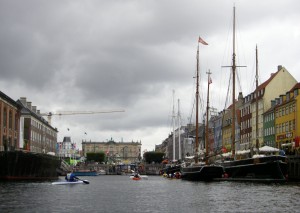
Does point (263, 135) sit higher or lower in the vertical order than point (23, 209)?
higher

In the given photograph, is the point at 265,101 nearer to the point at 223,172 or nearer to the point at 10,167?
the point at 223,172

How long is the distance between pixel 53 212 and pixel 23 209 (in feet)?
8.90

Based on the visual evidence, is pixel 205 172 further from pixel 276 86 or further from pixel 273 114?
pixel 276 86

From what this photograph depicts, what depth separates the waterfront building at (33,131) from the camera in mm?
148300

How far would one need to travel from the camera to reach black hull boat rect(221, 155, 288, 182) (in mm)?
75062

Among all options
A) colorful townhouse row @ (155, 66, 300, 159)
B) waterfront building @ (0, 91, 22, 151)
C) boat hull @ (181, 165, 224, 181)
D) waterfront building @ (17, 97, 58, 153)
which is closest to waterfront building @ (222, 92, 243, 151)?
colorful townhouse row @ (155, 66, 300, 159)

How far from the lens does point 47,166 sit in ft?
354

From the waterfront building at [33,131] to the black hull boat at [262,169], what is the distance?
64.6 meters

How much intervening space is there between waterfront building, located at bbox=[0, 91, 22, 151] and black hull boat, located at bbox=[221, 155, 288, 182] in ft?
135

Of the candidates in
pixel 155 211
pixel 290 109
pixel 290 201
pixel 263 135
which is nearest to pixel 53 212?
pixel 155 211

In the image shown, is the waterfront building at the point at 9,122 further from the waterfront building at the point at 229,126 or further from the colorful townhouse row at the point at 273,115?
the waterfront building at the point at 229,126

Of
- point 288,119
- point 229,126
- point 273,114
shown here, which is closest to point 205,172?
point 288,119

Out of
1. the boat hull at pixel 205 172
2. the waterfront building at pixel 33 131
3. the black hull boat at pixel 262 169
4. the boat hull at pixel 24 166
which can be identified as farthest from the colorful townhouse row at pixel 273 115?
the waterfront building at pixel 33 131

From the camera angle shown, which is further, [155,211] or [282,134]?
[282,134]
